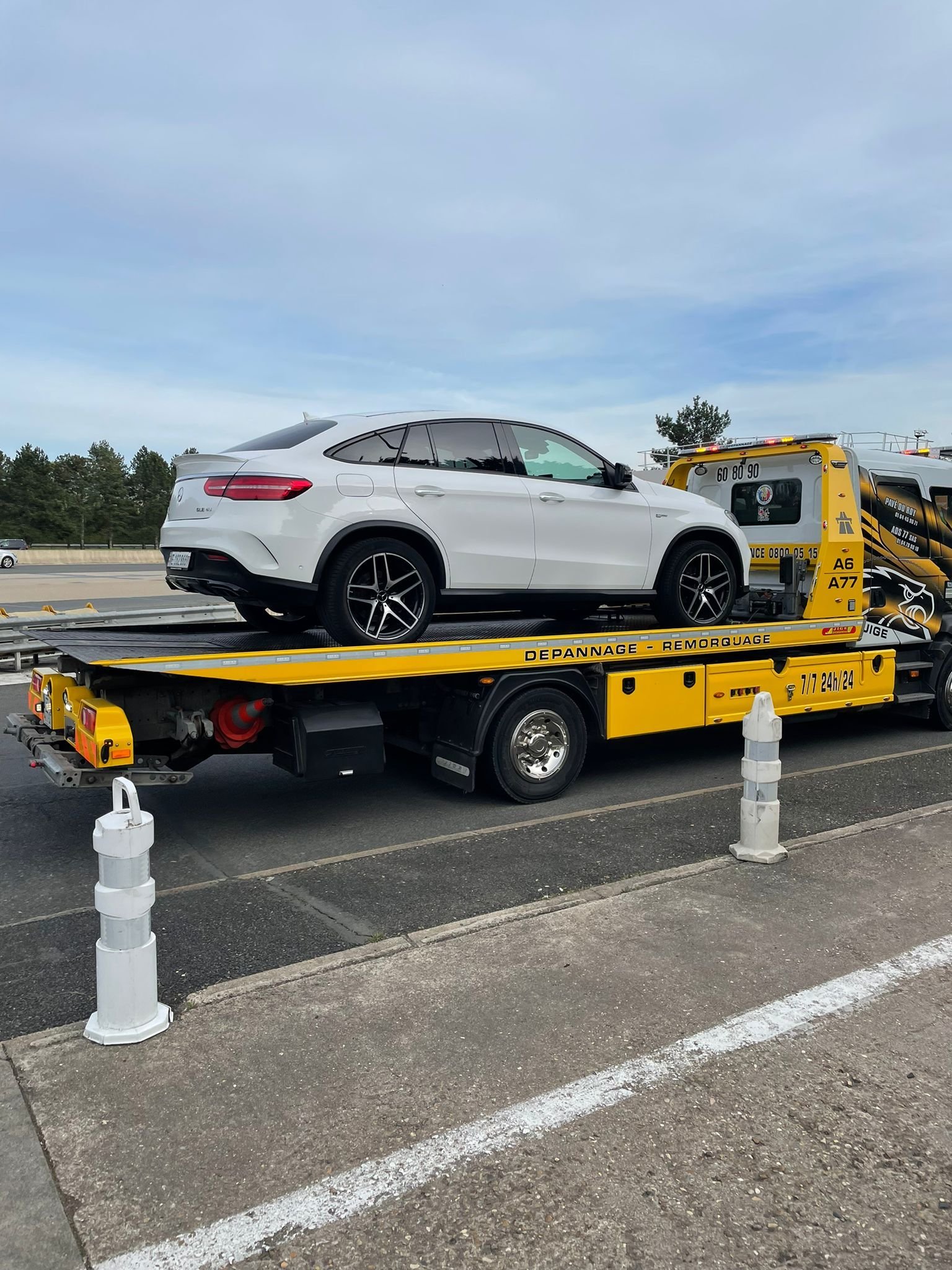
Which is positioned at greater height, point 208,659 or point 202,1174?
point 208,659

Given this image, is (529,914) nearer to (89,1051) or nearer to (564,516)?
(89,1051)

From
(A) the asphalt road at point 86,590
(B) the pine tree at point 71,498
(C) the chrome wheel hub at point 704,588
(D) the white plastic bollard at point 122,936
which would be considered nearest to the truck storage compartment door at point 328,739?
(D) the white plastic bollard at point 122,936

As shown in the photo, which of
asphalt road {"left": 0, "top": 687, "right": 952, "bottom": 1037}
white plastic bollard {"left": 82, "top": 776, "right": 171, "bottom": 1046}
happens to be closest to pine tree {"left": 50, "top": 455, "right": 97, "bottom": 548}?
asphalt road {"left": 0, "top": 687, "right": 952, "bottom": 1037}

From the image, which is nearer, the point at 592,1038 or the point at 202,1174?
the point at 202,1174

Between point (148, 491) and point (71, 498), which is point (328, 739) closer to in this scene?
point (71, 498)

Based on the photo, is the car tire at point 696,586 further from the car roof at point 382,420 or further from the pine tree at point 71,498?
the pine tree at point 71,498

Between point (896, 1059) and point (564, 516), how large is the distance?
4.12 m

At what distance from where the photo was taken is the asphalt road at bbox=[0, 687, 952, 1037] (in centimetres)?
436

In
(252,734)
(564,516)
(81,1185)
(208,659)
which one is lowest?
(81,1185)

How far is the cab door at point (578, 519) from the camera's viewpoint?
6.66 metres

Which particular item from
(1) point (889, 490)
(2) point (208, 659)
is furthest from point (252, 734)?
(1) point (889, 490)

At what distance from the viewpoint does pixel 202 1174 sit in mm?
2754

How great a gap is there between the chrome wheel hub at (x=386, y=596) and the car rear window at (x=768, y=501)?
160 inches

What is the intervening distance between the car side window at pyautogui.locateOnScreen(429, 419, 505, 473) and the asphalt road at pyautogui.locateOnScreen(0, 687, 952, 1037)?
89.7 inches
